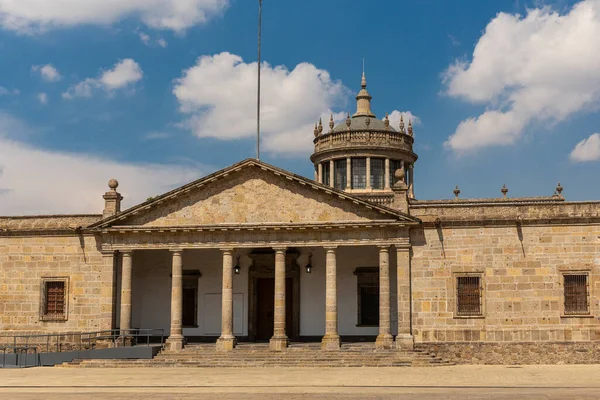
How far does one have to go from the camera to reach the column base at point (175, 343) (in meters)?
27.4

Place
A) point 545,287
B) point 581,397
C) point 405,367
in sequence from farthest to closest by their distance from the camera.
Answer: point 545,287, point 405,367, point 581,397

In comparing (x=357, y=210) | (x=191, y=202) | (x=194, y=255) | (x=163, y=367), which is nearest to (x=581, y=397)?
(x=357, y=210)

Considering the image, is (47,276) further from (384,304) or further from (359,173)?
(359,173)

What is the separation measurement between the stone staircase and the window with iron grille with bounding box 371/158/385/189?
56.5 feet

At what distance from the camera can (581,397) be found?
16.6 metres

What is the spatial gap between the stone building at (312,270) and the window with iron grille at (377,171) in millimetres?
13585

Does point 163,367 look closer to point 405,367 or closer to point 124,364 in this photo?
point 124,364

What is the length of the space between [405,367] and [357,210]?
574 centimetres

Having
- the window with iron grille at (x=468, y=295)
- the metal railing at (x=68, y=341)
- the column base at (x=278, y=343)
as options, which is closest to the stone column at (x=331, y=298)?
the column base at (x=278, y=343)

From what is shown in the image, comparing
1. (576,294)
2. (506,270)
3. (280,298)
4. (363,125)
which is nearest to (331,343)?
(280,298)

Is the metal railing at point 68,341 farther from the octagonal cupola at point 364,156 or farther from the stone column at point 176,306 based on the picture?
the octagonal cupola at point 364,156

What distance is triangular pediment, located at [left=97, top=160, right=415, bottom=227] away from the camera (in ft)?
89.4

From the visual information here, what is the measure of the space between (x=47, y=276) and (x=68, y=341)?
260cm

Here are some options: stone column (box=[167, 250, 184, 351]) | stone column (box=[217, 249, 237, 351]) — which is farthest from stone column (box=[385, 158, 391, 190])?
stone column (box=[167, 250, 184, 351])
